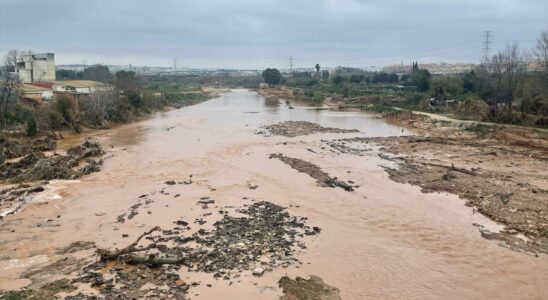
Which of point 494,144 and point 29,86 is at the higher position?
point 29,86

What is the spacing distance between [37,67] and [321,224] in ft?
221

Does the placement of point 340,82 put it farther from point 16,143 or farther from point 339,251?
point 339,251

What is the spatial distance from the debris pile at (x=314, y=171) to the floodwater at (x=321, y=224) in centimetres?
48

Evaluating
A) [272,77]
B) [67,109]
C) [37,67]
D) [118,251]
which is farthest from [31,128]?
[272,77]

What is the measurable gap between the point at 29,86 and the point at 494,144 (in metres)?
43.6

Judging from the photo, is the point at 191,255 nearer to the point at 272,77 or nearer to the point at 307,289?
the point at 307,289

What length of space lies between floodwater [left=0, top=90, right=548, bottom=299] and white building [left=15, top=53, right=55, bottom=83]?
1724 inches

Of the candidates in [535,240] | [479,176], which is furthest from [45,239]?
[479,176]

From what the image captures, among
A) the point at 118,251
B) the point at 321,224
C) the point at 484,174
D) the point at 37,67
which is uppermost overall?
the point at 37,67

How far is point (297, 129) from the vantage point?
40.2 meters

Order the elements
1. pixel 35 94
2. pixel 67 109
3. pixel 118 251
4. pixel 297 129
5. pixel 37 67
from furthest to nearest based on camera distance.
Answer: pixel 37 67 → pixel 35 94 → pixel 297 129 → pixel 67 109 → pixel 118 251

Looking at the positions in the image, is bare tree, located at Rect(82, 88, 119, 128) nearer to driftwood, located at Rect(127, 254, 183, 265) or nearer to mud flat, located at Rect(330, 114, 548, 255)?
mud flat, located at Rect(330, 114, 548, 255)

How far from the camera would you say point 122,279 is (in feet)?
34.1

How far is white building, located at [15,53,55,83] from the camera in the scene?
6272 cm
